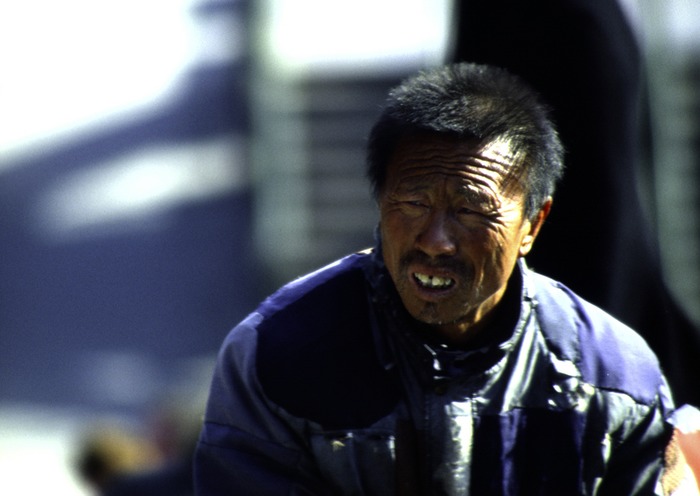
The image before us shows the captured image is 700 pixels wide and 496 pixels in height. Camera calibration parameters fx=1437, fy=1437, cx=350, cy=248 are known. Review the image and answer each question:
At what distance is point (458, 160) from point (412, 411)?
1.62 ft

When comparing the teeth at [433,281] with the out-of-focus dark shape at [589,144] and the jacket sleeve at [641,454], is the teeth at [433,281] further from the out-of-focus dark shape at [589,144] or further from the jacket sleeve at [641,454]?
the out-of-focus dark shape at [589,144]

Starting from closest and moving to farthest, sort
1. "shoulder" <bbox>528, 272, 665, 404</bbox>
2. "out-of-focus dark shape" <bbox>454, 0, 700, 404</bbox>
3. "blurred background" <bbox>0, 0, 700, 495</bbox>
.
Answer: "shoulder" <bbox>528, 272, 665, 404</bbox>, "out-of-focus dark shape" <bbox>454, 0, 700, 404</bbox>, "blurred background" <bbox>0, 0, 700, 495</bbox>

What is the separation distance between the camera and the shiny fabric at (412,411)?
277cm

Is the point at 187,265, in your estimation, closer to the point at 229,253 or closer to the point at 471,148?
the point at 229,253

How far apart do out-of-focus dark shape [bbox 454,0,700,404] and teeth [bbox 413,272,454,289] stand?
4.19ft

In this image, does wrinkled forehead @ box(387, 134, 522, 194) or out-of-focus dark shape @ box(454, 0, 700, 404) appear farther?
out-of-focus dark shape @ box(454, 0, 700, 404)

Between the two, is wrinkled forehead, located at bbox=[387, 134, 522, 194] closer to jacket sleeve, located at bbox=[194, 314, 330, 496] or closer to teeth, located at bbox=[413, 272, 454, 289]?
teeth, located at bbox=[413, 272, 454, 289]

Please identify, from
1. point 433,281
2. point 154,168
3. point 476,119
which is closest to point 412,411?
point 433,281

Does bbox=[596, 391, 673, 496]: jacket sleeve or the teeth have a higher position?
the teeth

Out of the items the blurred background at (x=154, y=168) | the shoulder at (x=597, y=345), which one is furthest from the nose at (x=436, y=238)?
the blurred background at (x=154, y=168)

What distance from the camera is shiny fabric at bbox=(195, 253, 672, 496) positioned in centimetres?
277

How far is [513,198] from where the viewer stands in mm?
2820

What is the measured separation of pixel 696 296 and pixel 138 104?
3.44m

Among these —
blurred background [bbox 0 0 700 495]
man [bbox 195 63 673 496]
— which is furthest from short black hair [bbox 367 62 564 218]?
blurred background [bbox 0 0 700 495]
